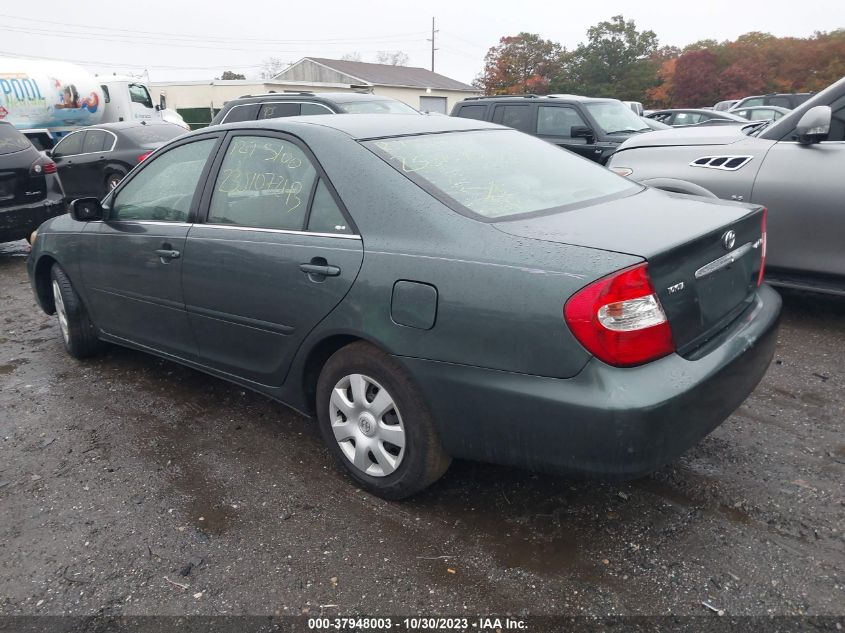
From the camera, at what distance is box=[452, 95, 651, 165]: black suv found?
955 cm

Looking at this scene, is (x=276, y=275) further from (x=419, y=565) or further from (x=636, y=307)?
(x=636, y=307)

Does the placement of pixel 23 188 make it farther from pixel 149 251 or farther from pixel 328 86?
pixel 328 86

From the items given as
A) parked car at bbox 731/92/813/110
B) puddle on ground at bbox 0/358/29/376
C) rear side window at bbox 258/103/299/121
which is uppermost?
rear side window at bbox 258/103/299/121

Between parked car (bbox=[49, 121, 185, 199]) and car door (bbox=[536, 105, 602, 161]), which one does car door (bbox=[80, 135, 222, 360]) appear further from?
parked car (bbox=[49, 121, 185, 199])

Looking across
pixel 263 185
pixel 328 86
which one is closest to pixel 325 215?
pixel 263 185

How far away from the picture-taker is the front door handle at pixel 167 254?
3.49 metres

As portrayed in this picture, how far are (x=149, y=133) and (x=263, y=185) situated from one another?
940 centimetres

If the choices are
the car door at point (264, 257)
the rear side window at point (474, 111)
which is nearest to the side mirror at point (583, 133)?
the rear side window at point (474, 111)

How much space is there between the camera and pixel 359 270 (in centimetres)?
A: 270

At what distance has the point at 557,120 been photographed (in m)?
10.1

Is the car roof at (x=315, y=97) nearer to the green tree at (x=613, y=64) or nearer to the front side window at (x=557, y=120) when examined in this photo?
the front side window at (x=557, y=120)

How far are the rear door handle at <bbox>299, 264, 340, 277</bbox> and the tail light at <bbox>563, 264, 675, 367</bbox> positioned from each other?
1.03 metres

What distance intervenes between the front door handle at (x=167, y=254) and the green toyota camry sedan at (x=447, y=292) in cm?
3

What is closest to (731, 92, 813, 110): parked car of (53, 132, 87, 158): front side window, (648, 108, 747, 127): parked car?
(648, 108, 747, 127): parked car
